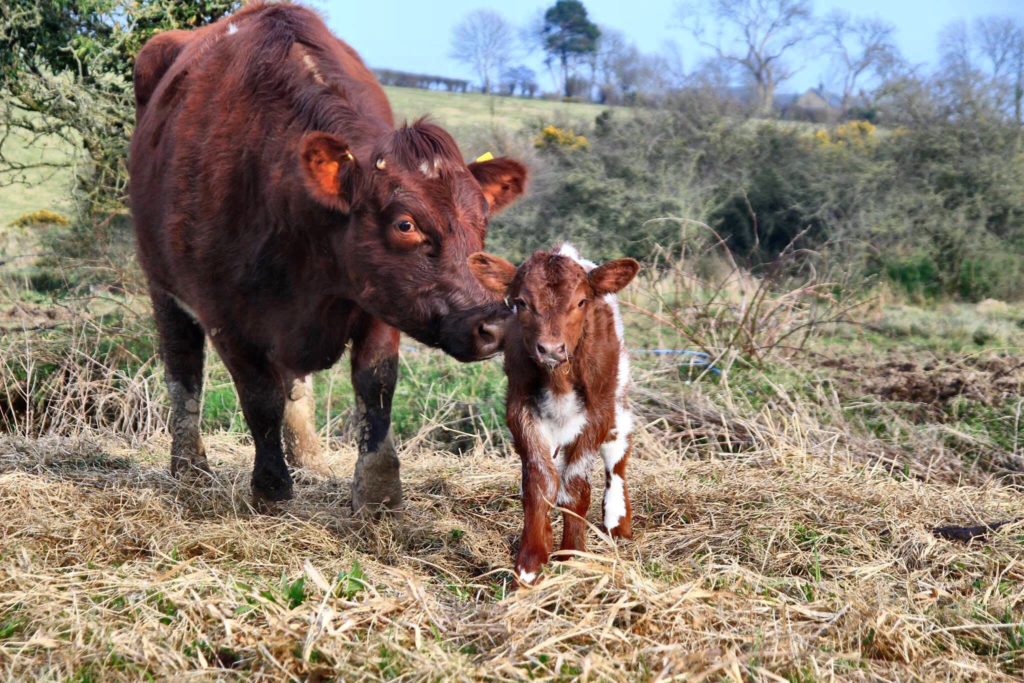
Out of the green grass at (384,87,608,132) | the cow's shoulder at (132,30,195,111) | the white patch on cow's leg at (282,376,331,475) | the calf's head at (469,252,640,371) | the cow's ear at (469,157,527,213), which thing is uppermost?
the green grass at (384,87,608,132)

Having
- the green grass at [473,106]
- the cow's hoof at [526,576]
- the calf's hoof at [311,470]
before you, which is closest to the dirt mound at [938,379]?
the calf's hoof at [311,470]

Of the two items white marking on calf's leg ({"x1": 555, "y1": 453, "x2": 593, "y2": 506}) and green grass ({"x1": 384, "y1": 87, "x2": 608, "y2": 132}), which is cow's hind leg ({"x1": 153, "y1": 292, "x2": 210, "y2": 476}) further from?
green grass ({"x1": 384, "y1": 87, "x2": 608, "y2": 132})

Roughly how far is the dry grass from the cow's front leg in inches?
6.8

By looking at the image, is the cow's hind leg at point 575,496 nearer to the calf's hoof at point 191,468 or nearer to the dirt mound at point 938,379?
the calf's hoof at point 191,468

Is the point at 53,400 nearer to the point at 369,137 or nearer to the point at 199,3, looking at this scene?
the point at 199,3

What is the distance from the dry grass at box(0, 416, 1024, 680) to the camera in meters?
3.12

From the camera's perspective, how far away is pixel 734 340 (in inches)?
312

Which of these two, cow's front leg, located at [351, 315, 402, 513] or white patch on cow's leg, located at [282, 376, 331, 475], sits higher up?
cow's front leg, located at [351, 315, 402, 513]

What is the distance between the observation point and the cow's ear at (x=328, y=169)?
4109mm

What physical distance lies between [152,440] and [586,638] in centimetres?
455

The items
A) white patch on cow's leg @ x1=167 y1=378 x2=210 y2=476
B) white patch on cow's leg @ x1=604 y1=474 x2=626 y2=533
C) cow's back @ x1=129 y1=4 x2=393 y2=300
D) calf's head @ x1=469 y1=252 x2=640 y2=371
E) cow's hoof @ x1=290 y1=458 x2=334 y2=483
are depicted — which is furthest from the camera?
cow's hoof @ x1=290 y1=458 x2=334 y2=483

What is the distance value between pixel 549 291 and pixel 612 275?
349 mm

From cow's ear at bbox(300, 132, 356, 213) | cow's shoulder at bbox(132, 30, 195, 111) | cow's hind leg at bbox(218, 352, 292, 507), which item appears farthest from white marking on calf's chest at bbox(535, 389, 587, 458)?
cow's shoulder at bbox(132, 30, 195, 111)

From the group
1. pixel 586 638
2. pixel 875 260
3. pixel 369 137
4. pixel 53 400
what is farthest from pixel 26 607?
pixel 875 260
